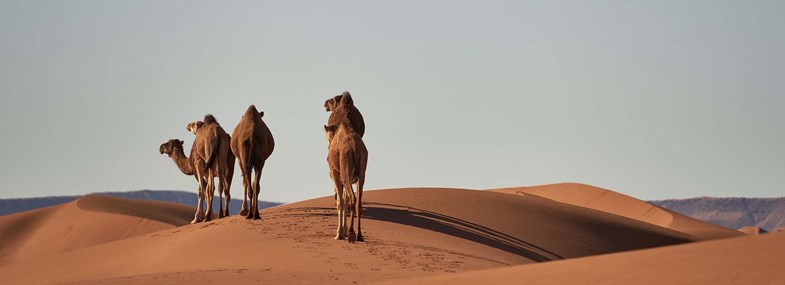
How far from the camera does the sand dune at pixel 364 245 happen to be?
891 inches

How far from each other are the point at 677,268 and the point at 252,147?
17491mm

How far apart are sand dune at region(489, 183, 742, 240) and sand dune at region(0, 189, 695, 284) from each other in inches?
1715

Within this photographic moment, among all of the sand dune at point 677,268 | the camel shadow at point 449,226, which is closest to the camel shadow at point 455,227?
the camel shadow at point 449,226

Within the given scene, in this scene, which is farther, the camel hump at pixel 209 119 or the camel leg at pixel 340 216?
the camel hump at pixel 209 119

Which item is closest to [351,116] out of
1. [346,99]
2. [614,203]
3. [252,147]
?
[346,99]

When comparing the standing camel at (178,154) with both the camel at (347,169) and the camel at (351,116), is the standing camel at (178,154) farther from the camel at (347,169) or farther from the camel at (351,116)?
the camel at (347,169)

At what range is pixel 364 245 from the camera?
26125 millimetres

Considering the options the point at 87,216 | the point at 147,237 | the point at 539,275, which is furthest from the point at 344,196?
the point at 87,216

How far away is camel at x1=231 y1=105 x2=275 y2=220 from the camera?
30.0m

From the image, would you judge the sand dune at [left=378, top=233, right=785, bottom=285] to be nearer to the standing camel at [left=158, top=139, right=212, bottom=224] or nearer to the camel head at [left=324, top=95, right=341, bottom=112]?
the camel head at [left=324, top=95, right=341, bottom=112]

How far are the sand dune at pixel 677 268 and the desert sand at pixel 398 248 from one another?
0.14 feet

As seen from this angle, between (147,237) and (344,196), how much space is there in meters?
7.75

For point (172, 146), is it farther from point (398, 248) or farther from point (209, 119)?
point (398, 248)

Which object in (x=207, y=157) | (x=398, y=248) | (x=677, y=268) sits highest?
(x=207, y=157)
